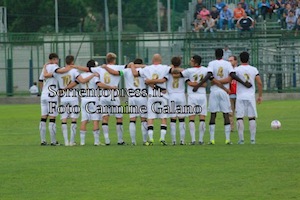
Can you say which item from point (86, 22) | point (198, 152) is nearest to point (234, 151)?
point (198, 152)

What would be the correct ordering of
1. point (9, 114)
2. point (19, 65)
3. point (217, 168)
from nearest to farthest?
point (217, 168)
point (9, 114)
point (19, 65)

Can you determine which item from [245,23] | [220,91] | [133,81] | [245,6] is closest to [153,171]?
[220,91]

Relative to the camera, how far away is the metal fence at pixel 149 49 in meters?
54.6

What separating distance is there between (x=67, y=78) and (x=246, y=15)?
30.8 metres

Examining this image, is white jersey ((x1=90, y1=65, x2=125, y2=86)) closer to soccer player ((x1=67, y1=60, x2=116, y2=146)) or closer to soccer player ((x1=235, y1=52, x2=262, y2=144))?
soccer player ((x1=67, y1=60, x2=116, y2=146))

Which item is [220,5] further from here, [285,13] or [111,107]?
[111,107]

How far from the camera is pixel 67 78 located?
1062 inches

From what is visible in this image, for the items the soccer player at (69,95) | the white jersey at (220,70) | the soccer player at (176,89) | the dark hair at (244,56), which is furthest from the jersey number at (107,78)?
the dark hair at (244,56)

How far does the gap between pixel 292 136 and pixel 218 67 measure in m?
4.60

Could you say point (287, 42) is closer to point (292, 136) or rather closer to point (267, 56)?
point (267, 56)

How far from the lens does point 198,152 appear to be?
24031 mm

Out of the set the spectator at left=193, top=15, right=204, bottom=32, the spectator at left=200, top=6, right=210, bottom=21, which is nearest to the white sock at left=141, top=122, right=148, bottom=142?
the spectator at left=200, top=6, right=210, bottom=21

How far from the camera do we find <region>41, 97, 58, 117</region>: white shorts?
89.0ft

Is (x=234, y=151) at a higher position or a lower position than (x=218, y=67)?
lower
